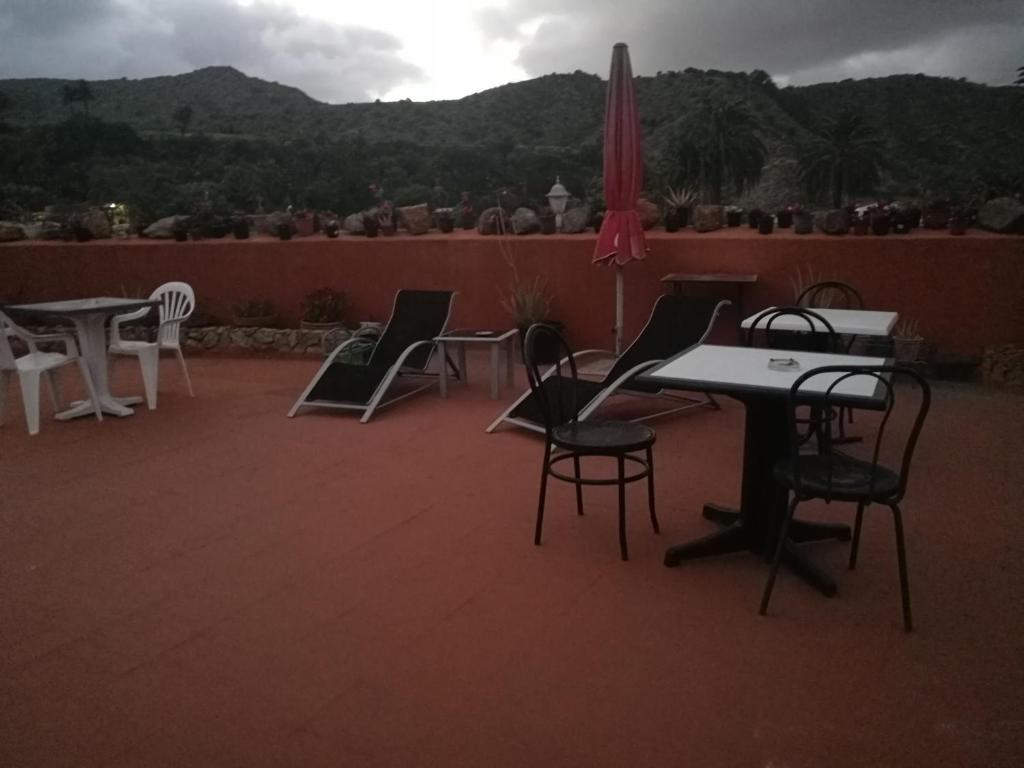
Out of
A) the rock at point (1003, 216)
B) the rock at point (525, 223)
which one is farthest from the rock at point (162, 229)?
the rock at point (1003, 216)

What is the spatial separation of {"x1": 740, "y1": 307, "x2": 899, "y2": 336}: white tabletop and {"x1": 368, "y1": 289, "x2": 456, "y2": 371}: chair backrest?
2.22 metres

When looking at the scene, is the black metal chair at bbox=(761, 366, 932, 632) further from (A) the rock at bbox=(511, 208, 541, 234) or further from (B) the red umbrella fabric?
(A) the rock at bbox=(511, 208, 541, 234)

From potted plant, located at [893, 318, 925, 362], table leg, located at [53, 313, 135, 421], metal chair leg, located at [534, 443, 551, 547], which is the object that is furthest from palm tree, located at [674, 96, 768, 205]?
metal chair leg, located at [534, 443, 551, 547]

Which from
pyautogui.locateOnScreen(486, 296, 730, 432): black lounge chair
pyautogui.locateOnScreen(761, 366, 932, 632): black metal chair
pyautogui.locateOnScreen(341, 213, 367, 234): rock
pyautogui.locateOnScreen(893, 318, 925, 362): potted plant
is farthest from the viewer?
pyautogui.locateOnScreen(341, 213, 367, 234): rock

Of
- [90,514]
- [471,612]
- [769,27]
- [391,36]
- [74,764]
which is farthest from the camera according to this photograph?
[391,36]

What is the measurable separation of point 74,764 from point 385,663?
0.80m

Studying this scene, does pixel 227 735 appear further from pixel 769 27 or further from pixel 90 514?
pixel 769 27

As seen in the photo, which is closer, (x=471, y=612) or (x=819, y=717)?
(x=819, y=717)

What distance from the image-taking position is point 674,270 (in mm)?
5891

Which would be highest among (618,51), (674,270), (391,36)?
(391,36)

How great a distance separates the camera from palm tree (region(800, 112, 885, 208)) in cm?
994

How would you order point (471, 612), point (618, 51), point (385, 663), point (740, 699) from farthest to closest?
point (618, 51) < point (471, 612) < point (385, 663) < point (740, 699)

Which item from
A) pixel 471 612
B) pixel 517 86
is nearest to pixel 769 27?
pixel 517 86

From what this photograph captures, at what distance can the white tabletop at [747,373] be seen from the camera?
7.57 feet
